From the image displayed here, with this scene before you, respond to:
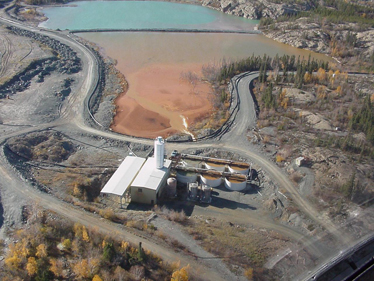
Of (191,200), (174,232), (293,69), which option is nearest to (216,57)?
(293,69)

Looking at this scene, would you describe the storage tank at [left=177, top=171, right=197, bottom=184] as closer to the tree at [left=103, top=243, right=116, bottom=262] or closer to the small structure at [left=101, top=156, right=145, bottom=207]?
the small structure at [left=101, top=156, right=145, bottom=207]

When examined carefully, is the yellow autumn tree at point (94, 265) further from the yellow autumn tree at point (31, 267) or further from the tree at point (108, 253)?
the yellow autumn tree at point (31, 267)

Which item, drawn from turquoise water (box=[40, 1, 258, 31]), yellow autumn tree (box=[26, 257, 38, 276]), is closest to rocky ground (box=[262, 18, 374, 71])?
turquoise water (box=[40, 1, 258, 31])

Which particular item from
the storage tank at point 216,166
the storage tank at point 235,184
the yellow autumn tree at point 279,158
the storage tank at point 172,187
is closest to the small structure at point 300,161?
the yellow autumn tree at point 279,158

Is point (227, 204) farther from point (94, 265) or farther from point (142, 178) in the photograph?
point (94, 265)

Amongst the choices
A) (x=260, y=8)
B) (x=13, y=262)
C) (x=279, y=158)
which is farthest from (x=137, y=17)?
(x=13, y=262)

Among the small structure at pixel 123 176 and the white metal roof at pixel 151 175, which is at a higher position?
the white metal roof at pixel 151 175

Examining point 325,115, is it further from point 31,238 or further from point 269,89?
point 31,238

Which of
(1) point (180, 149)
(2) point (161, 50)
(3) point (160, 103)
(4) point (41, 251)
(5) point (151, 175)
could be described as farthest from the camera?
(2) point (161, 50)
